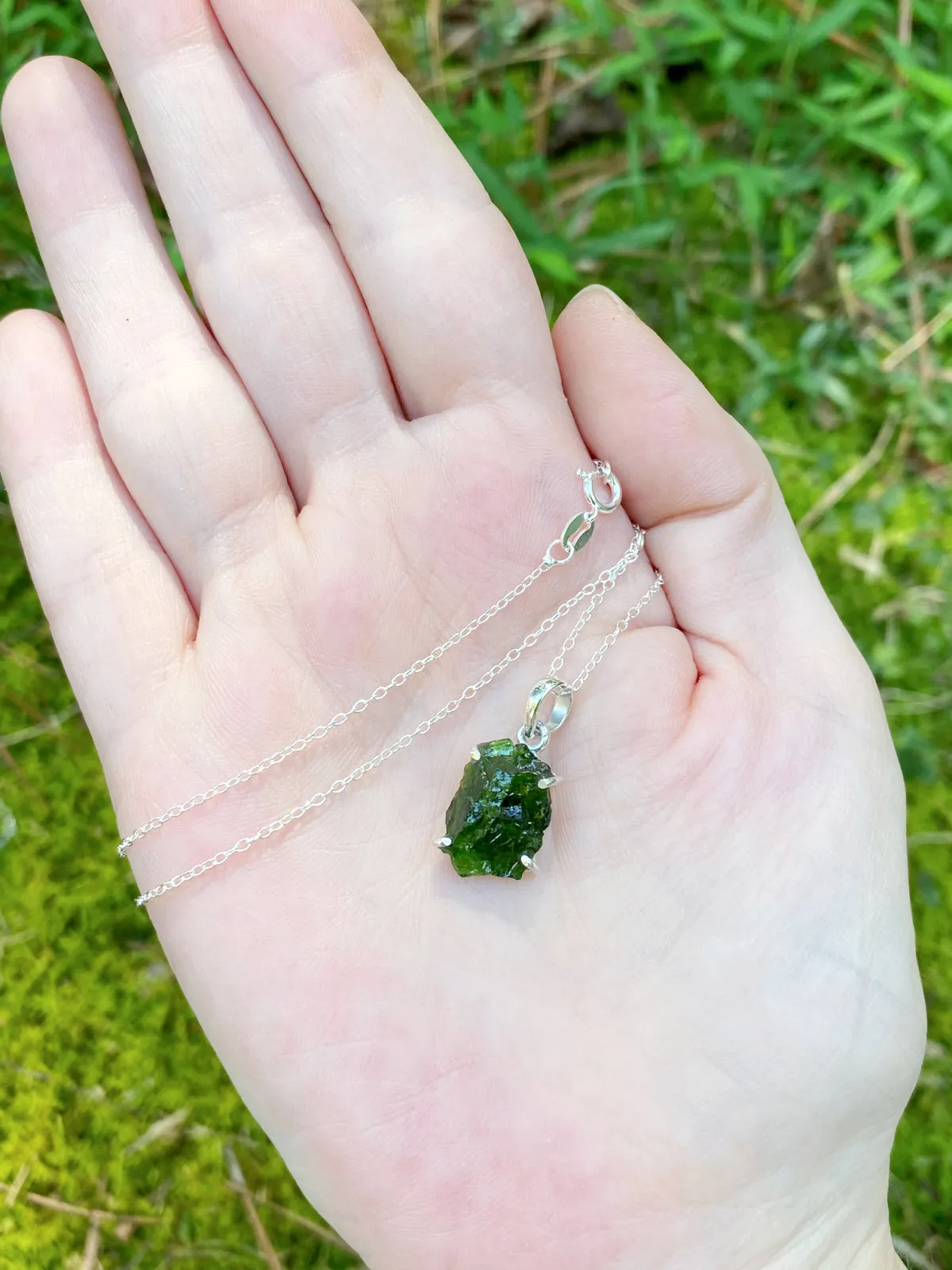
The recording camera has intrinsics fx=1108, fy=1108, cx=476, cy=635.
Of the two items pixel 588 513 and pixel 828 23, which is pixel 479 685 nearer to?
pixel 588 513

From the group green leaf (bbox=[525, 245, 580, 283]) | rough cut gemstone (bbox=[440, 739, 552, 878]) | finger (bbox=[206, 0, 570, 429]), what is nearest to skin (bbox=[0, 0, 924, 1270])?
finger (bbox=[206, 0, 570, 429])

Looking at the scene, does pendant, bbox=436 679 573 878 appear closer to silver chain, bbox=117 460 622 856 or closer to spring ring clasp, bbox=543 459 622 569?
silver chain, bbox=117 460 622 856

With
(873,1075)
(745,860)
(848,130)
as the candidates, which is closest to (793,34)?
(848,130)

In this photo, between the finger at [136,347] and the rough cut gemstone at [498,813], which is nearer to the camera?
the rough cut gemstone at [498,813]

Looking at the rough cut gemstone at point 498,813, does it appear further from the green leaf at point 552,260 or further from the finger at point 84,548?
the green leaf at point 552,260

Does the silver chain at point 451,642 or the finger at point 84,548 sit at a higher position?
the finger at point 84,548

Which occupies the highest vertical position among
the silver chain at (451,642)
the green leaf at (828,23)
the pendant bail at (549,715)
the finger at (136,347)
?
the finger at (136,347)

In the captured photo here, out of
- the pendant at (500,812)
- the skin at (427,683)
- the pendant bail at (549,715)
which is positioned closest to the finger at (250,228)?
the skin at (427,683)
